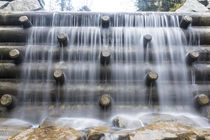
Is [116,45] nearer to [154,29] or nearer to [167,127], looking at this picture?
[154,29]

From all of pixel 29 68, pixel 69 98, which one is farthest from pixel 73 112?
pixel 29 68

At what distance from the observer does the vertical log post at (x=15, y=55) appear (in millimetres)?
5365

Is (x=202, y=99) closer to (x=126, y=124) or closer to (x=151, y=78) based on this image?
(x=151, y=78)

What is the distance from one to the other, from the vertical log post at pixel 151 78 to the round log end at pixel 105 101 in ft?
4.22

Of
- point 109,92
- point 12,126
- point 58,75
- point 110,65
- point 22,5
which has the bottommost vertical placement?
point 12,126

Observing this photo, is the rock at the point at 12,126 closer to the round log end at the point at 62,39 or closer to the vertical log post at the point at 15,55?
the vertical log post at the point at 15,55

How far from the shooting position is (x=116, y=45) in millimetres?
6086

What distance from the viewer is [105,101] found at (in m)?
4.64

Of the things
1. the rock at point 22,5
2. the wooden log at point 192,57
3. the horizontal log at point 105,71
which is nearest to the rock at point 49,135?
the horizontal log at point 105,71

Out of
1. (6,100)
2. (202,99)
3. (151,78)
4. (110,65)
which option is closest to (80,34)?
(110,65)

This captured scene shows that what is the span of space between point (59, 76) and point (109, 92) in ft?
5.22

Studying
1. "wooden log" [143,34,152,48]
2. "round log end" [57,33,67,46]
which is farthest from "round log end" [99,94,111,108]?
"round log end" [57,33,67,46]

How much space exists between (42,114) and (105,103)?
6.24ft

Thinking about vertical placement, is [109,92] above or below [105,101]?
above
